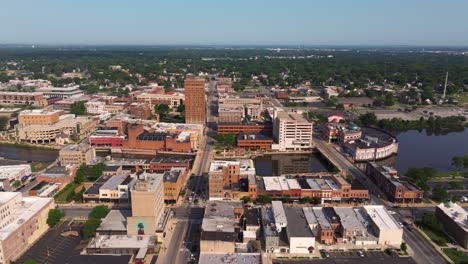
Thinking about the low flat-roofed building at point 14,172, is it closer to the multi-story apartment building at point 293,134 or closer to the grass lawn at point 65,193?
the grass lawn at point 65,193

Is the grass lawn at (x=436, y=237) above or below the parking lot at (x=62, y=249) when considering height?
below

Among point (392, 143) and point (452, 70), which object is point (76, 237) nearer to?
point (392, 143)

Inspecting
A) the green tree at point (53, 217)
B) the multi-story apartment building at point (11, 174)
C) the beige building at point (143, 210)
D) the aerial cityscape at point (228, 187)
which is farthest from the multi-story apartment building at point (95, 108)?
the beige building at point (143, 210)

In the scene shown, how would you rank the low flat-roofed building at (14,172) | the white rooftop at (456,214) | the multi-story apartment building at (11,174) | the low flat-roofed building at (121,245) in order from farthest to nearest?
the low flat-roofed building at (14,172)
the multi-story apartment building at (11,174)
the white rooftop at (456,214)
the low flat-roofed building at (121,245)

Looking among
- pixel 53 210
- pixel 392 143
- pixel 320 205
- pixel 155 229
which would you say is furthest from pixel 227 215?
pixel 392 143

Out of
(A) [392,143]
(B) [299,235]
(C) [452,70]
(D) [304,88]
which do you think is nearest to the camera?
(B) [299,235]

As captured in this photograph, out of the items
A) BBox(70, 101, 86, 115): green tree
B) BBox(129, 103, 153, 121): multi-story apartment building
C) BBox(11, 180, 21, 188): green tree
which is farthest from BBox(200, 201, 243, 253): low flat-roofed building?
BBox(70, 101, 86, 115): green tree

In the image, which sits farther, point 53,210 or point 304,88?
point 304,88
